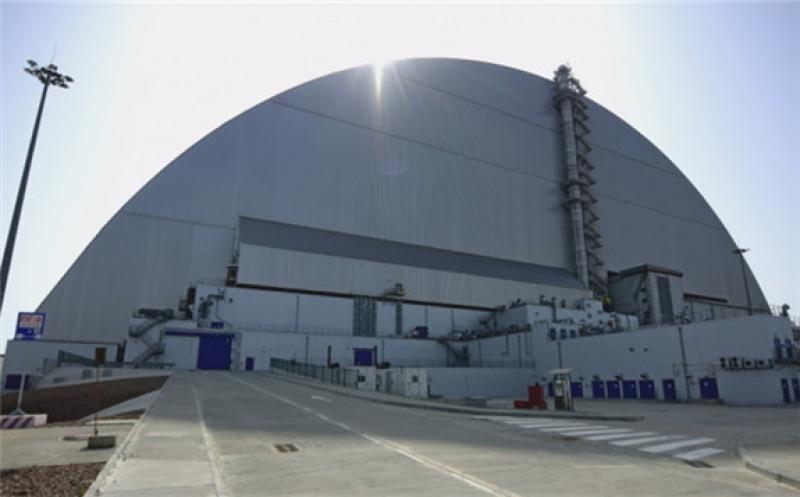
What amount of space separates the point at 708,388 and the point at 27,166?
40.4m

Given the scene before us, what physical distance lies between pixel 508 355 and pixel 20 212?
159 feet

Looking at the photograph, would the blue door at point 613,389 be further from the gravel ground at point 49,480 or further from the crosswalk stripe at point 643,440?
the gravel ground at point 49,480

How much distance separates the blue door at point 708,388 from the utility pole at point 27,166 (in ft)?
130

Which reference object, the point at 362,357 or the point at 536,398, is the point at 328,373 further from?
the point at 362,357

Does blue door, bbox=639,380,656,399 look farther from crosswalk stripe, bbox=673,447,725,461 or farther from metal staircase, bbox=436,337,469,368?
crosswalk stripe, bbox=673,447,725,461

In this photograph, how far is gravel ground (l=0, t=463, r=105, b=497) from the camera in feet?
24.3

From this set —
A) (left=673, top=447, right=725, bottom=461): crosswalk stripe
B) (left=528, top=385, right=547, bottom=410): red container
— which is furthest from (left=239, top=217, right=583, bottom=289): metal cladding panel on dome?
(left=673, top=447, right=725, bottom=461): crosswalk stripe

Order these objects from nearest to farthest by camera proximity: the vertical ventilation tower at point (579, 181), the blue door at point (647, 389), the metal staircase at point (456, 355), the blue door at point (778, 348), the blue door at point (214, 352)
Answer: the blue door at point (778, 348)
the blue door at point (647, 389)
the blue door at point (214, 352)
the metal staircase at point (456, 355)
the vertical ventilation tower at point (579, 181)

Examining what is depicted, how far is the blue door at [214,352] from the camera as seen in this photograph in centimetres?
5067

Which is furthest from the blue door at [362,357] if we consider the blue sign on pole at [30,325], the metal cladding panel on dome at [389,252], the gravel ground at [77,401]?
the blue sign on pole at [30,325]

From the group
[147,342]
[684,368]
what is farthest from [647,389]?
[147,342]

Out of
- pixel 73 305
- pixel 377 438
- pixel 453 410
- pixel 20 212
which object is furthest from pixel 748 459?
pixel 73 305

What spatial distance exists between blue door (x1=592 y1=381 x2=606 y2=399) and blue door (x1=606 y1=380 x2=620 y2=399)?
48 cm

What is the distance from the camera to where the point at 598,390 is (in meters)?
44.2
